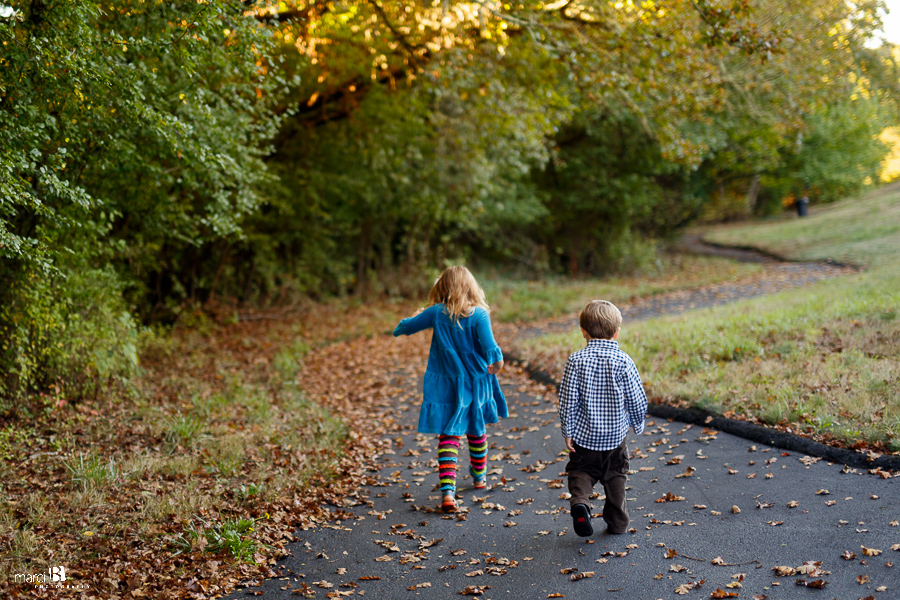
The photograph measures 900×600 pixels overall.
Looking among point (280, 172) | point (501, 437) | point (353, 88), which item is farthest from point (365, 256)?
point (501, 437)

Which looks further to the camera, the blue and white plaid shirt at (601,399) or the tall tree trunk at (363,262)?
the tall tree trunk at (363,262)

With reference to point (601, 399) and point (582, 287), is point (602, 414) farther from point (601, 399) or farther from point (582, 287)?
point (582, 287)

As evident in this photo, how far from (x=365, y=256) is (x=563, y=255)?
7913mm

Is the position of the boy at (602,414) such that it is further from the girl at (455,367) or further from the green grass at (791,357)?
the green grass at (791,357)

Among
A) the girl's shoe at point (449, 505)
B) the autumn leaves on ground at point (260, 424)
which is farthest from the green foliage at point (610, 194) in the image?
the girl's shoe at point (449, 505)

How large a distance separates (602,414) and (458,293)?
4.95 feet

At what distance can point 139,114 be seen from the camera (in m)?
6.13

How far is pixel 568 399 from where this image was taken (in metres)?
4.55

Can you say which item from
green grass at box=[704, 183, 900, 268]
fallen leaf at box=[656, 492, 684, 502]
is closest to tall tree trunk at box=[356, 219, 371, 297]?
green grass at box=[704, 183, 900, 268]

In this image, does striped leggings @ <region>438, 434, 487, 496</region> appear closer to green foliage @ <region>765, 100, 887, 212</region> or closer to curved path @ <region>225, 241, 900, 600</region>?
curved path @ <region>225, 241, 900, 600</region>

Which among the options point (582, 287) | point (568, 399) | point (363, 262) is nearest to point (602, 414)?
point (568, 399)

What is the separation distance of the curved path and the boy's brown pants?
0.14 meters

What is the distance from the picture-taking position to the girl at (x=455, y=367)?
5215 millimetres

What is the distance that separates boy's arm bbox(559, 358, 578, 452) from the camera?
14.9 feet
